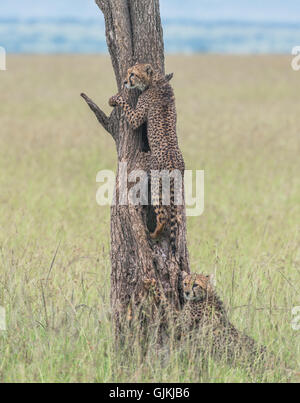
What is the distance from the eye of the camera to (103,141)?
16984 mm

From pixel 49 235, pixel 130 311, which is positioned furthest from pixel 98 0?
pixel 49 235

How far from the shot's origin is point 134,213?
456cm

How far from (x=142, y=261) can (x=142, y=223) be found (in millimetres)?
256

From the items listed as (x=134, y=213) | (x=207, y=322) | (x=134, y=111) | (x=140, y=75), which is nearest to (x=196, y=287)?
(x=207, y=322)

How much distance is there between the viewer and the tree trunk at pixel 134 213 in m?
4.55

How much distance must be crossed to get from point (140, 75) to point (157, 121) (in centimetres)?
34

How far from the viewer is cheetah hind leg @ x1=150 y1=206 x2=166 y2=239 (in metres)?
4.48

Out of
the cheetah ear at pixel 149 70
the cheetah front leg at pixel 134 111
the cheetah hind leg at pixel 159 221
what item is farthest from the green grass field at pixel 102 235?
the cheetah ear at pixel 149 70

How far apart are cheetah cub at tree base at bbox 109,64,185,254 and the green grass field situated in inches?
28.4

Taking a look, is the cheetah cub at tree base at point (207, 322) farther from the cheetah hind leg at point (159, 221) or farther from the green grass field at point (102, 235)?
the cheetah hind leg at point (159, 221)

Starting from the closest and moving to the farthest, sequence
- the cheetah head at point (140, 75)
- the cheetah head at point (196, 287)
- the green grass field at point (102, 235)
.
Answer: the green grass field at point (102, 235) → the cheetah head at point (196, 287) → the cheetah head at point (140, 75)

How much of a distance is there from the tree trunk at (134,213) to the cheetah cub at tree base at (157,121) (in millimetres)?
89

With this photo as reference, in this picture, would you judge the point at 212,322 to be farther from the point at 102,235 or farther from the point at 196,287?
the point at 102,235
